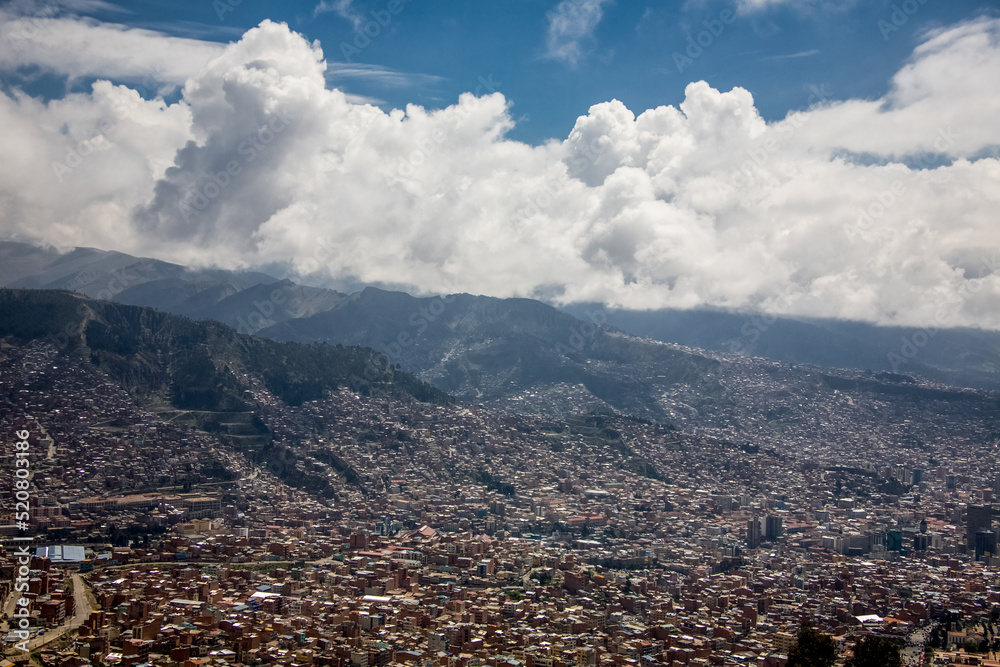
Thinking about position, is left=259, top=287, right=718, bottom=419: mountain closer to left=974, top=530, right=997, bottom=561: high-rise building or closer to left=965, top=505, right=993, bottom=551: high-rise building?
left=965, top=505, right=993, bottom=551: high-rise building

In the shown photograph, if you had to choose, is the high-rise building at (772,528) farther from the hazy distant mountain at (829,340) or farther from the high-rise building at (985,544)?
the hazy distant mountain at (829,340)

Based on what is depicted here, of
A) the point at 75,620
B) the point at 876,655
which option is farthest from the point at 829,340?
the point at 75,620

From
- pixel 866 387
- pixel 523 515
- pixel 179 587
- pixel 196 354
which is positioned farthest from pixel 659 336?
pixel 179 587

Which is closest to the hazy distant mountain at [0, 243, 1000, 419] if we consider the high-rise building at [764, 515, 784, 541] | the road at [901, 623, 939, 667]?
the high-rise building at [764, 515, 784, 541]

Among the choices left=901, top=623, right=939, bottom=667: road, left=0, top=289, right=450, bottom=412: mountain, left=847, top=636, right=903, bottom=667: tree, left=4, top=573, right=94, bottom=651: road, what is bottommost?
left=901, top=623, right=939, bottom=667: road

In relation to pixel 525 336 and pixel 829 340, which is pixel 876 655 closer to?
pixel 525 336

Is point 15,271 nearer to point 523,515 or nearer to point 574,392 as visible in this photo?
point 574,392

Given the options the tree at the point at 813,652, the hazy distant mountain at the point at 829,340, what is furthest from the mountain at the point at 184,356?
the hazy distant mountain at the point at 829,340
